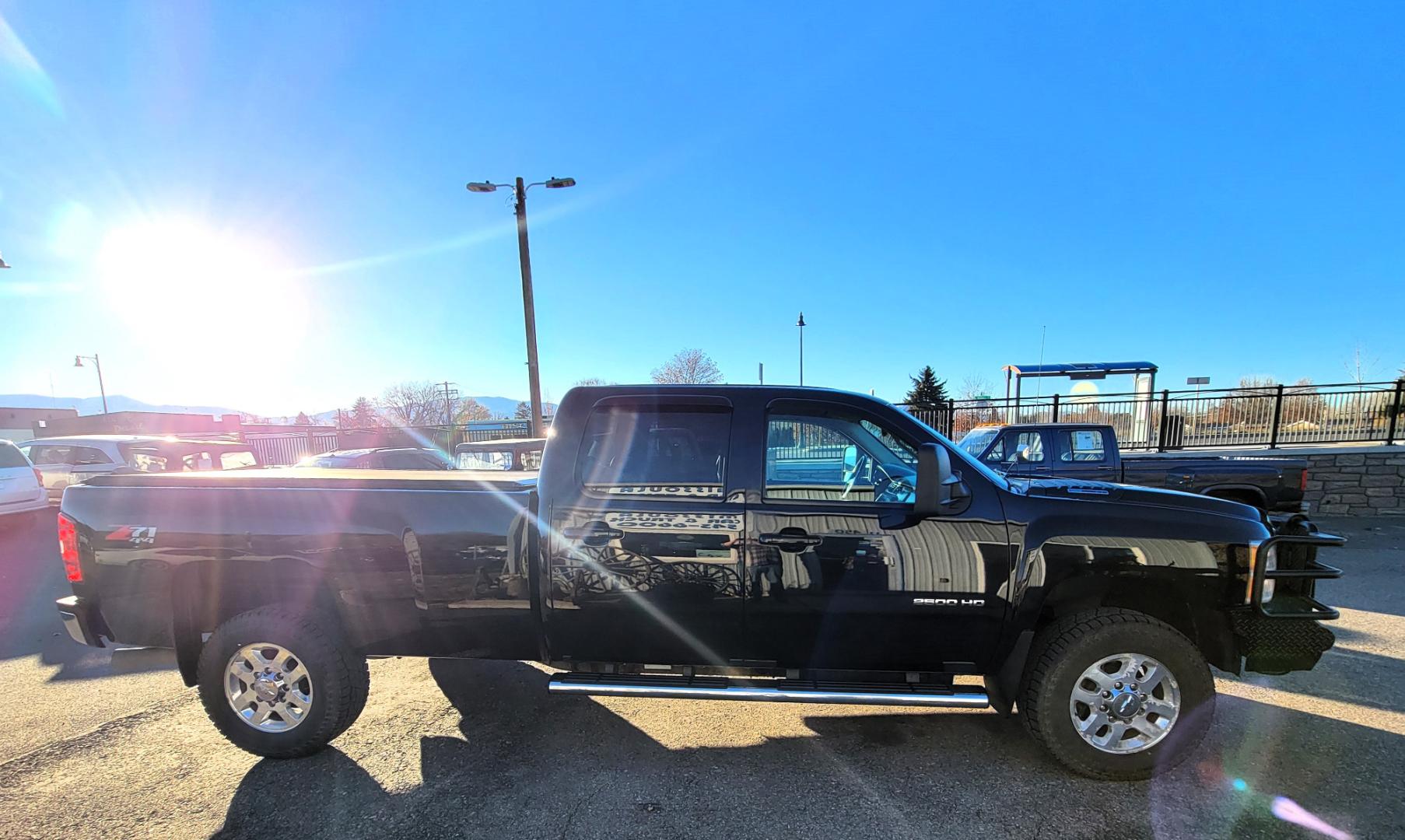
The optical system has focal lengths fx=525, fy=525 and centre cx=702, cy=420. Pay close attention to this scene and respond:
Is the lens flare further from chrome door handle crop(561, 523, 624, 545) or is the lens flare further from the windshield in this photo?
chrome door handle crop(561, 523, 624, 545)

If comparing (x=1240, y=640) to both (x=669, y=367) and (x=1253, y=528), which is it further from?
(x=669, y=367)

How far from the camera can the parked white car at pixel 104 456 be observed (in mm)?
9805

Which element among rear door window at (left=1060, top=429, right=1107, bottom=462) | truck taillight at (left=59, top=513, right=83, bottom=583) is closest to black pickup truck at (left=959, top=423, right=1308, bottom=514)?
rear door window at (left=1060, top=429, right=1107, bottom=462)

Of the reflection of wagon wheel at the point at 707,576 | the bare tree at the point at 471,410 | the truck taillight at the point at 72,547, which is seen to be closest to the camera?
the reflection of wagon wheel at the point at 707,576

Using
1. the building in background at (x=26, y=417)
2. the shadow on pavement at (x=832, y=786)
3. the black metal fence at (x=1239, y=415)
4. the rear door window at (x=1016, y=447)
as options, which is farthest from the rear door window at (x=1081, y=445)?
the building in background at (x=26, y=417)

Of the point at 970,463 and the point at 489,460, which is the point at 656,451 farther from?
the point at 489,460

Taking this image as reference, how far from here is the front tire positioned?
276cm

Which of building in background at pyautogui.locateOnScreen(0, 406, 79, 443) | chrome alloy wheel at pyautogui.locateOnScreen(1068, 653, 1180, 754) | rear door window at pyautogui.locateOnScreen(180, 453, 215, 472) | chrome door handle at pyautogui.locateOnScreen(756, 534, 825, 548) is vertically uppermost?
building in background at pyautogui.locateOnScreen(0, 406, 79, 443)

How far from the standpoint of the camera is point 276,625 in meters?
2.77

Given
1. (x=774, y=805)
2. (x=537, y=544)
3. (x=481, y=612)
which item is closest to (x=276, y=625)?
(x=481, y=612)

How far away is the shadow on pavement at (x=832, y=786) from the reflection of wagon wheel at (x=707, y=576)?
0.94 meters

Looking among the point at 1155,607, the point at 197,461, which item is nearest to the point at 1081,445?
the point at 1155,607

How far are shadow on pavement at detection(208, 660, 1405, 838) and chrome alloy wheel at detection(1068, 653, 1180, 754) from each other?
225 mm

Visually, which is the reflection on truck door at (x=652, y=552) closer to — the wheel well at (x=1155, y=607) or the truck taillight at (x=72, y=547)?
the wheel well at (x=1155, y=607)
